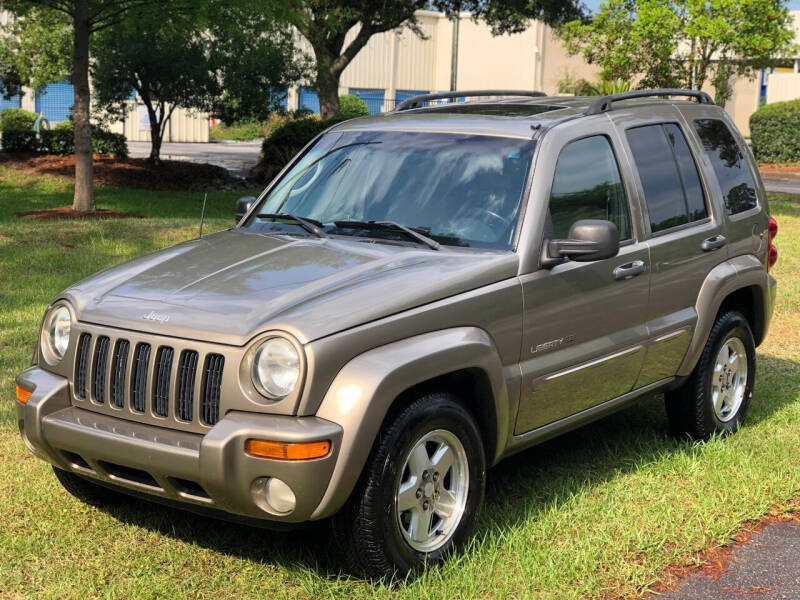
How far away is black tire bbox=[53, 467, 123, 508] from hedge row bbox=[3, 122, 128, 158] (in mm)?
22120

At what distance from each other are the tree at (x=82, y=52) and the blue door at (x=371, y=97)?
4045 cm

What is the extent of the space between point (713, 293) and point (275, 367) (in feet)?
9.73

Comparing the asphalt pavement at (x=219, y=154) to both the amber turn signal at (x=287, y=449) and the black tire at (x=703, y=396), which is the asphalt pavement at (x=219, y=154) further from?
the amber turn signal at (x=287, y=449)

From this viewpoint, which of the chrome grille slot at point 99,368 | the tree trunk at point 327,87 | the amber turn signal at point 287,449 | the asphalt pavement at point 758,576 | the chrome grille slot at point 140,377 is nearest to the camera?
the amber turn signal at point 287,449

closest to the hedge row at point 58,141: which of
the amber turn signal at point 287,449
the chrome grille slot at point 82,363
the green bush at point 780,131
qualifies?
the green bush at point 780,131

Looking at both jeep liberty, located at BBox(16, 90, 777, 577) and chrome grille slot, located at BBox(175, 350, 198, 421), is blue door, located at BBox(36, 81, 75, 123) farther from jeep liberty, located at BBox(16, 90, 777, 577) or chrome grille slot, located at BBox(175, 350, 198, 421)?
chrome grille slot, located at BBox(175, 350, 198, 421)

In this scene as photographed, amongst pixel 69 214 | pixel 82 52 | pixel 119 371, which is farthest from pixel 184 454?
pixel 82 52

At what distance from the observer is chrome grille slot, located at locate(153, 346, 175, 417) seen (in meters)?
4.11

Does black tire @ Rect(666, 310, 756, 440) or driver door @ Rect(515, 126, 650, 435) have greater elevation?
driver door @ Rect(515, 126, 650, 435)

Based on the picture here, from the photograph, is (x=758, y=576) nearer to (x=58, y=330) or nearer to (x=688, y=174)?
(x=688, y=174)

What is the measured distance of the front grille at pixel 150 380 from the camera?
13.2 feet

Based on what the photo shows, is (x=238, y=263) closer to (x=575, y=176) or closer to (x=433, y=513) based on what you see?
(x=433, y=513)

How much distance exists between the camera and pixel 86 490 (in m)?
5.02

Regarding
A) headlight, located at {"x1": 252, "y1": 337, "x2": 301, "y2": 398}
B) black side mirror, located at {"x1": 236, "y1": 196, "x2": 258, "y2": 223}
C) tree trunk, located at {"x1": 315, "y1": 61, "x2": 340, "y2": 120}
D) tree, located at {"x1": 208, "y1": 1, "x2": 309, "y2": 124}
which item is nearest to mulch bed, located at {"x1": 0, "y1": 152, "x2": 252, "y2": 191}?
tree, located at {"x1": 208, "y1": 1, "x2": 309, "y2": 124}
